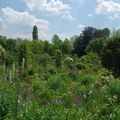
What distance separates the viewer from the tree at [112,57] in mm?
24516

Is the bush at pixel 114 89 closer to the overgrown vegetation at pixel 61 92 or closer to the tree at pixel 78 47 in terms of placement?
the overgrown vegetation at pixel 61 92

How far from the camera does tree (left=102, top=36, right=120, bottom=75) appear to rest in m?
24.5

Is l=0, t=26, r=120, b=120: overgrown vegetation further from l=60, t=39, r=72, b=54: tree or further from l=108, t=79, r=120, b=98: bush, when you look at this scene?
l=60, t=39, r=72, b=54: tree

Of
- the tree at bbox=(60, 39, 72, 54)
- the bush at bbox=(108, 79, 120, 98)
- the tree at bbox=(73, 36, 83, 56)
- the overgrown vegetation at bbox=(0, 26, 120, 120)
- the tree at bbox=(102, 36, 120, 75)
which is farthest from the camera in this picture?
the tree at bbox=(60, 39, 72, 54)

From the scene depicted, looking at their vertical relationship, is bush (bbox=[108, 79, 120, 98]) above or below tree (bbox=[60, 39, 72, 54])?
below

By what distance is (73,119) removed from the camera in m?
6.74

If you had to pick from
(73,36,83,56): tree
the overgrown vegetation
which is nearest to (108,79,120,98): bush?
the overgrown vegetation

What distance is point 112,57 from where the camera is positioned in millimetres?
24516

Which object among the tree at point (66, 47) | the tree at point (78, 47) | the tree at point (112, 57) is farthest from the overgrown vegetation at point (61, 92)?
the tree at point (66, 47)

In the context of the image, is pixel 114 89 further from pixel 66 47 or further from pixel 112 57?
pixel 66 47

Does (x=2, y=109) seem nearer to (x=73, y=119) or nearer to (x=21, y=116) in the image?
(x=21, y=116)

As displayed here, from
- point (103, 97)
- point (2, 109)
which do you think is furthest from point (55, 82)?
point (2, 109)

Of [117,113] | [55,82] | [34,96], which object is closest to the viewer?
[117,113]

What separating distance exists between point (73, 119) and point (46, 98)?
14.9 ft
